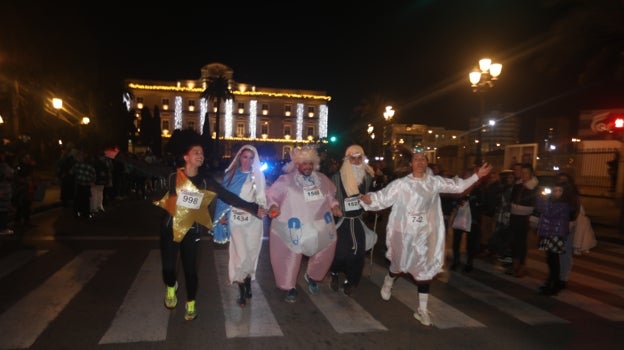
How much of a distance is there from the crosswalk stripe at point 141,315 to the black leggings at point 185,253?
0.47 meters

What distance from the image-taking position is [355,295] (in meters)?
6.69

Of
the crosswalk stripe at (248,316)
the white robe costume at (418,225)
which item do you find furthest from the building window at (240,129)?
the white robe costume at (418,225)

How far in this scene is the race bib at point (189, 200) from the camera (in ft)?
17.3

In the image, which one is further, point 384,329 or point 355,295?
point 355,295

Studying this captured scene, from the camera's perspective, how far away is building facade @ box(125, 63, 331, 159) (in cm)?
9269

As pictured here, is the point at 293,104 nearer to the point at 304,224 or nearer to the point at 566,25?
the point at 566,25

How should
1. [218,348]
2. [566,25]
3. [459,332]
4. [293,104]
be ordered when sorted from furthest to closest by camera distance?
[293,104] < [566,25] < [459,332] < [218,348]

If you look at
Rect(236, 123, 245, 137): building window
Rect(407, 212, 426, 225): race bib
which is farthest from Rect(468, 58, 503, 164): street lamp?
Rect(236, 123, 245, 137): building window

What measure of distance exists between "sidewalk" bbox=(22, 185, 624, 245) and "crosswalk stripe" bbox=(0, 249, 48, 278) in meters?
6.54

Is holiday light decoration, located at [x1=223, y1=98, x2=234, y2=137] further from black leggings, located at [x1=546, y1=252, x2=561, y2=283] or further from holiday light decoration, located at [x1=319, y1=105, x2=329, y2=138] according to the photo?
black leggings, located at [x1=546, y1=252, x2=561, y2=283]

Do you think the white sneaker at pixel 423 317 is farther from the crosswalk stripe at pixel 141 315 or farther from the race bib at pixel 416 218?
the crosswalk stripe at pixel 141 315

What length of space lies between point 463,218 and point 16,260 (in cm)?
746

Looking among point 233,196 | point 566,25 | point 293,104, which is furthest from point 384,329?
point 293,104

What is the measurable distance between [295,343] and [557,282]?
4257 millimetres
